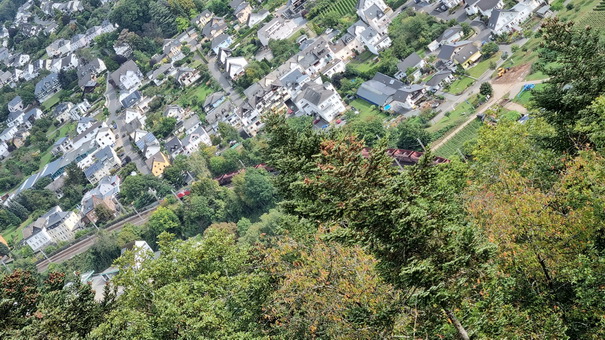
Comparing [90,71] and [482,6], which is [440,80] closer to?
[482,6]

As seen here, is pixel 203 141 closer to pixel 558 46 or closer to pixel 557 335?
pixel 558 46

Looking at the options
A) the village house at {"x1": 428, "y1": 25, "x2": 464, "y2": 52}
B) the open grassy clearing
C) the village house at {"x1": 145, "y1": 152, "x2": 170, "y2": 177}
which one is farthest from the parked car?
the village house at {"x1": 428, "y1": 25, "x2": 464, "y2": 52}

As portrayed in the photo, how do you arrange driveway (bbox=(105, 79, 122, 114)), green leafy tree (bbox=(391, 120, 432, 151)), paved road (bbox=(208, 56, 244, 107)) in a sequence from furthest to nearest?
driveway (bbox=(105, 79, 122, 114)) < paved road (bbox=(208, 56, 244, 107)) < green leafy tree (bbox=(391, 120, 432, 151))

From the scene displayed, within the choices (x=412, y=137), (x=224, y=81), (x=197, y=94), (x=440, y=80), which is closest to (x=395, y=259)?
(x=412, y=137)

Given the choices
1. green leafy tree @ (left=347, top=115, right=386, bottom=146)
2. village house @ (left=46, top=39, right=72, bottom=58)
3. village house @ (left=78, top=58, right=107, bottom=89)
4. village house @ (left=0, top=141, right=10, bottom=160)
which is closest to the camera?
green leafy tree @ (left=347, top=115, right=386, bottom=146)

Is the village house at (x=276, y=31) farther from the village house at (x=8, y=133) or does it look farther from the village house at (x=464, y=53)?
the village house at (x=8, y=133)

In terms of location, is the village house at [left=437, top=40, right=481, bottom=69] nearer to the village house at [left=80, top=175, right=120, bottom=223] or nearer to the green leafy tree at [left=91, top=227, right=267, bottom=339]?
the green leafy tree at [left=91, top=227, right=267, bottom=339]
